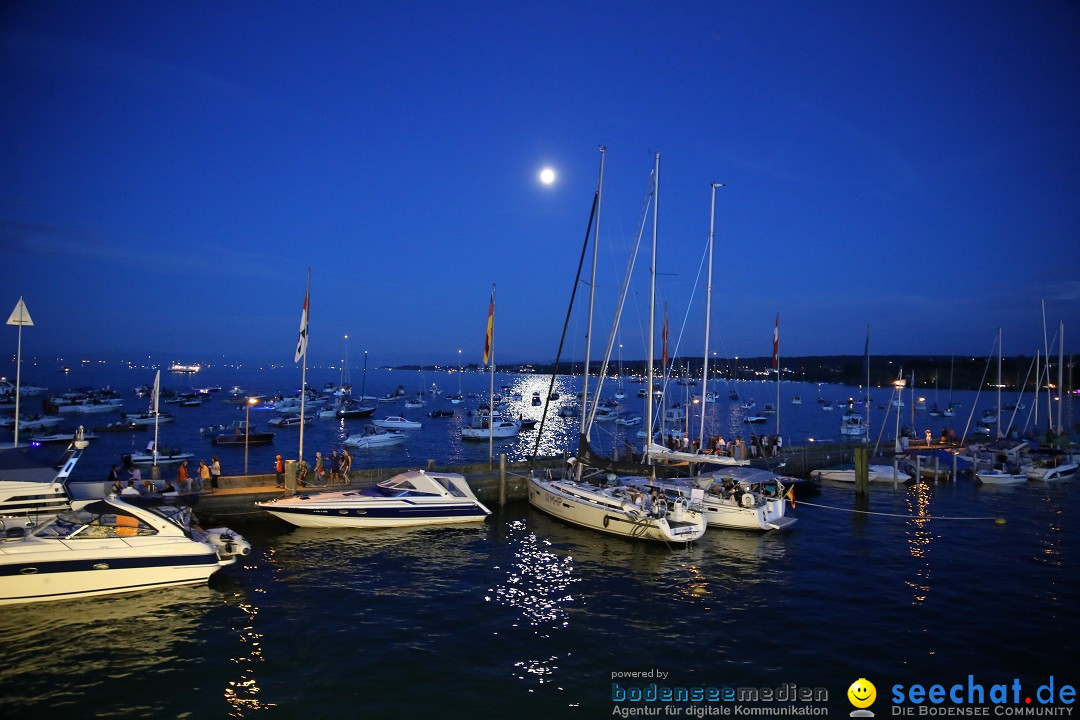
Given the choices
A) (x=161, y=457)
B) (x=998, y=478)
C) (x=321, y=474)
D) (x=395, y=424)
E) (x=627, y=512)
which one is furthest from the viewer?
(x=395, y=424)

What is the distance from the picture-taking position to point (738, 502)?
24.9 metres

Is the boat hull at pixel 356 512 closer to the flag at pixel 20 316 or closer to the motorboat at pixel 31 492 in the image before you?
the motorboat at pixel 31 492

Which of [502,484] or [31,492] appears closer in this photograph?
[31,492]

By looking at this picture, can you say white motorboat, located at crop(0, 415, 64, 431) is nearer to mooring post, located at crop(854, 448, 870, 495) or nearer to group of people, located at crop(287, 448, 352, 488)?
group of people, located at crop(287, 448, 352, 488)

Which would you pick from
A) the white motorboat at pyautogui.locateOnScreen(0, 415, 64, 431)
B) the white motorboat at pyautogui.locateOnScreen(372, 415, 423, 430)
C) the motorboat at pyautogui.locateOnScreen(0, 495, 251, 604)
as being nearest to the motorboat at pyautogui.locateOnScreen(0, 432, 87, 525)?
the motorboat at pyautogui.locateOnScreen(0, 495, 251, 604)

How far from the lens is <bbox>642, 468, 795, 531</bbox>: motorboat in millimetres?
24594

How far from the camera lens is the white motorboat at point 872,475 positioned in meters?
35.3

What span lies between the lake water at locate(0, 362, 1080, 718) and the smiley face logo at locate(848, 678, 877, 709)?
0.62 ft

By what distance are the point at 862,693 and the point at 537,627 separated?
714cm

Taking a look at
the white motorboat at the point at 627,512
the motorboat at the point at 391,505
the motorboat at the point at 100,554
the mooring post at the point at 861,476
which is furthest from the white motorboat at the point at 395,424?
the motorboat at the point at 100,554

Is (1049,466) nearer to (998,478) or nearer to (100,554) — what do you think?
(998,478)

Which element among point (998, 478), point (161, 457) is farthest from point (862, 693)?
point (161, 457)

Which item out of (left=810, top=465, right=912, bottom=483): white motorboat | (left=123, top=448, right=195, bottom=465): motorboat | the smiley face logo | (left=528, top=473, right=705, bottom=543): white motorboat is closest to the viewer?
the smiley face logo

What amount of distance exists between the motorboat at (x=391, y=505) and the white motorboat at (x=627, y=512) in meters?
3.41
